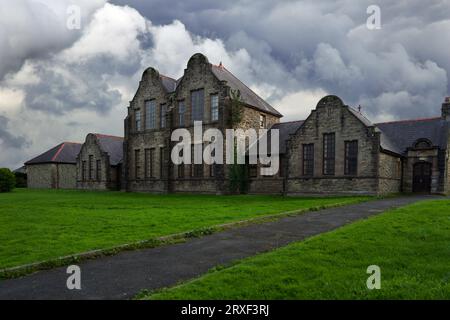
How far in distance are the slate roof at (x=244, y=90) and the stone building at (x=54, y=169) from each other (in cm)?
3342

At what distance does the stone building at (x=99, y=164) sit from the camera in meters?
46.6

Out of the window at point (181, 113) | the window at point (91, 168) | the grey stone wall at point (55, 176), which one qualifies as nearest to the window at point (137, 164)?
the window at point (181, 113)

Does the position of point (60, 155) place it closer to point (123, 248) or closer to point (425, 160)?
point (425, 160)

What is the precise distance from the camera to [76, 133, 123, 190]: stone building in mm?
46562

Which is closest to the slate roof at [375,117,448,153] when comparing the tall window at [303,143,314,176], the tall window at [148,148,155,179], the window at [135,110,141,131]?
the tall window at [303,143,314,176]

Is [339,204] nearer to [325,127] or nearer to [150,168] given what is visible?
[325,127]

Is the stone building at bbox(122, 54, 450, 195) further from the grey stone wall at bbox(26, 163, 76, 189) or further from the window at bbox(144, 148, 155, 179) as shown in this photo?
the grey stone wall at bbox(26, 163, 76, 189)

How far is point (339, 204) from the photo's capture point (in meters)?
19.2

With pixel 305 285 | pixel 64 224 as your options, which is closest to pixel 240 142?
pixel 64 224

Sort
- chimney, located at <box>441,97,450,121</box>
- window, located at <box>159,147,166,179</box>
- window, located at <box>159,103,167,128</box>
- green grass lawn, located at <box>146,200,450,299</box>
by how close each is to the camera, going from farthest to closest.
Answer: window, located at <box>159,103,167,128</box> < window, located at <box>159,147,166,179</box> < chimney, located at <box>441,97,450,121</box> < green grass lawn, located at <box>146,200,450,299</box>

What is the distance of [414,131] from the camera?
31156mm

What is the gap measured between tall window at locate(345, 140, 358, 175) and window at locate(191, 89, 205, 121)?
47.7 feet

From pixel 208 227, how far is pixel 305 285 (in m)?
6.19

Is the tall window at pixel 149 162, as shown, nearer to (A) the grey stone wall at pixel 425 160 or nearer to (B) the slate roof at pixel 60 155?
(B) the slate roof at pixel 60 155
